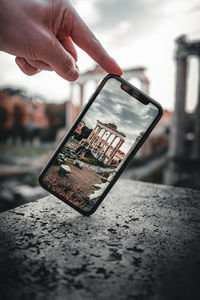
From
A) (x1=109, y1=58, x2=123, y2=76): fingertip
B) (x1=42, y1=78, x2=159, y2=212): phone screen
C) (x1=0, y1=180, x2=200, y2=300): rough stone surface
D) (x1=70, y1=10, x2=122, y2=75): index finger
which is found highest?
(x1=70, y1=10, x2=122, y2=75): index finger

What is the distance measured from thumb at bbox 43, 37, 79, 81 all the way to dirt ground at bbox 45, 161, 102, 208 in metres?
0.50

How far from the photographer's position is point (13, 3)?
743 millimetres

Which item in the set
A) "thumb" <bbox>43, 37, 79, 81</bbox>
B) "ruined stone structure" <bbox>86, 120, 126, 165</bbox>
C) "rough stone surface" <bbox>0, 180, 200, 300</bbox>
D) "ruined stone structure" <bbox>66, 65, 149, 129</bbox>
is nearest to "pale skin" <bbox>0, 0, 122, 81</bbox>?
"thumb" <bbox>43, 37, 79, 81</bbox>

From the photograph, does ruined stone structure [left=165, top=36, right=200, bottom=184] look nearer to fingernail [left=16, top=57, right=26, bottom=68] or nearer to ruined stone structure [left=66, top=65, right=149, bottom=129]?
ruined stone structure [left=66, top=65, right=149, bottom=129]

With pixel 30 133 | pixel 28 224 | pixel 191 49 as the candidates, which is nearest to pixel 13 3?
pixel 28 224

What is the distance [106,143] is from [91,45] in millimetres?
570

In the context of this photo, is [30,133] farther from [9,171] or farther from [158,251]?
[158,251]

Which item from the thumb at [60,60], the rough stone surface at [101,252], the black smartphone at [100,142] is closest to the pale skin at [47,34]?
the thumb at [60,60]

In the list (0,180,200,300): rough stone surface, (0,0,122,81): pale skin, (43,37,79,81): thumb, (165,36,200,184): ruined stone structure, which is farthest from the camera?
(165,36,200,184): ruined stone structure

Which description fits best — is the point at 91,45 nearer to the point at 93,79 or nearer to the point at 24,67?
the point at 24,67

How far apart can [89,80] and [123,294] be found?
26.7 feet

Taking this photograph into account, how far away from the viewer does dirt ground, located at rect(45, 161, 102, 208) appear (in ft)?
2.68

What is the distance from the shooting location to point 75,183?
0.84 metres

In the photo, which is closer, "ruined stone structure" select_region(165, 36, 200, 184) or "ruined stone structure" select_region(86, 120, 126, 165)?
"ruined stone structure" select_region(86, 120, 126, 165)
